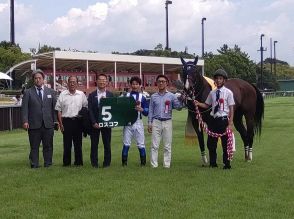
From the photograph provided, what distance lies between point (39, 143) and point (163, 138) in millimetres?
2493

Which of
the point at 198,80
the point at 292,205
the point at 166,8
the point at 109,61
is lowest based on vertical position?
the point at 292,205

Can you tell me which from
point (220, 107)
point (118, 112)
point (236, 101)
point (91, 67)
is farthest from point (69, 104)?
point (91, 67)

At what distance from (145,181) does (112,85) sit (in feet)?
117

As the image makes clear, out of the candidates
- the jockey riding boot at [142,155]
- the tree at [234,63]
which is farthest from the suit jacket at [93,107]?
the tree at [234,63]

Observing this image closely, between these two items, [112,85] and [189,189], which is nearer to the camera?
[189,189]

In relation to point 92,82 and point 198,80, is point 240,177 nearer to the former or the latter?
point 198,80

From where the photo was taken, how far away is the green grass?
6.31m

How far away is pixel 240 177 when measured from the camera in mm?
8719

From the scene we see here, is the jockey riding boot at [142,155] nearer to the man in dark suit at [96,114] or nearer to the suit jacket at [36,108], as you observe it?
the man in dark suit at [96,114]

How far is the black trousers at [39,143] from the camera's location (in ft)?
33.3

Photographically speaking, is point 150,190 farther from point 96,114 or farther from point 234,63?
point 234,63

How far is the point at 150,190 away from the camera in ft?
24.8

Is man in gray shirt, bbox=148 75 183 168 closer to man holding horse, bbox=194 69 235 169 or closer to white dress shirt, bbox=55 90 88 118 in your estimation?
man holding horse, bbox=194 69 235 169

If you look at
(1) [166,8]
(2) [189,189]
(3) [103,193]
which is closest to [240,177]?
(2) [189,189]
